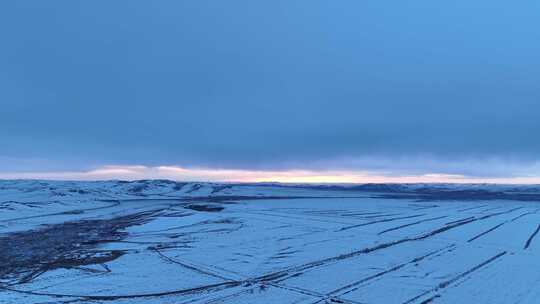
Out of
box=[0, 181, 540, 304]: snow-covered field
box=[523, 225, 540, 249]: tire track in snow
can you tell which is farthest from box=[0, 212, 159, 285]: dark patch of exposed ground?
box=[523, 225, 540, 249]: tire track in snow

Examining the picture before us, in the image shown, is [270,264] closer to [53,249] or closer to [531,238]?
[53,249]

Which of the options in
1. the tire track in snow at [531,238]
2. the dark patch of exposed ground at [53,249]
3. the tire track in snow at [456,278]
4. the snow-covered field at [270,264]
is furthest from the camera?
the tire track in snow at [531,238]

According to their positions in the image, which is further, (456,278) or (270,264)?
(270,264)

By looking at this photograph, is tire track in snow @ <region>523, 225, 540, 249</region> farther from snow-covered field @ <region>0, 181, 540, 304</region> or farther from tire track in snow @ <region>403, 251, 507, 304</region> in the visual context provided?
tire track in snow @ <region>403, 251, 507, 304</region>

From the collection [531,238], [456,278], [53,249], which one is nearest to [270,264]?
[456,278]

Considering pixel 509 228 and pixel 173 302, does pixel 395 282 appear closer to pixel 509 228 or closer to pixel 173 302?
pixel 173 302

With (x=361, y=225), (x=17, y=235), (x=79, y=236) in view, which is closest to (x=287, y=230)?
(x=361, y=225)

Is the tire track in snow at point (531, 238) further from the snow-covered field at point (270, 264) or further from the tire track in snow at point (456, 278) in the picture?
the tire track in snow at point (456, 278)

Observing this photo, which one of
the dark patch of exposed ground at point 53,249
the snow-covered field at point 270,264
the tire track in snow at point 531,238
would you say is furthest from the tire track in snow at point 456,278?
the dark patch of exposed ground at point 53,249

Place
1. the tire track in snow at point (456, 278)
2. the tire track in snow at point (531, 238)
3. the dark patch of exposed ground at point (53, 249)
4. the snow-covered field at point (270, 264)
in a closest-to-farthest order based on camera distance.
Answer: the tire track in snow at point (456, 278) → the snow-covered field at point (270, 264) → the dark patch of exposed ground at point (53, 249) → the tire track in snow at point (531, 238)

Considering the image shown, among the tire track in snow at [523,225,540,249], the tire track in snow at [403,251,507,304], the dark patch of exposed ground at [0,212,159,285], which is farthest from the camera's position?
the tire track in snow at [523,225,540,249]

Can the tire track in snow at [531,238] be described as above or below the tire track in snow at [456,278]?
above
